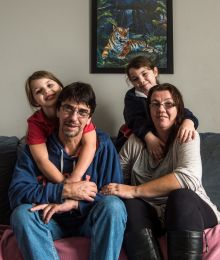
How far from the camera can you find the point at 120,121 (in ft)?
7.72

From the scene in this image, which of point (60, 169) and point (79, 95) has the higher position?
point (79, 95)

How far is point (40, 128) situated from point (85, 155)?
29cm

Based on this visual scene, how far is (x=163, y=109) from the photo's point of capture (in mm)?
1687

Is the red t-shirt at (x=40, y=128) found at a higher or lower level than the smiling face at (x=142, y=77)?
lower

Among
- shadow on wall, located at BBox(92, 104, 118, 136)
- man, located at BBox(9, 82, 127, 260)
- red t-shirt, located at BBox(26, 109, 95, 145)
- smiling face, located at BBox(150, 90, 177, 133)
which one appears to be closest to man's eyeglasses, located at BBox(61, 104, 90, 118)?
man, located at BBox(9, 82, 127, 260)

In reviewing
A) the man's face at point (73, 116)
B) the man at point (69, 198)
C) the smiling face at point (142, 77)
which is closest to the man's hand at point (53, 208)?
the man at point (69, 198)

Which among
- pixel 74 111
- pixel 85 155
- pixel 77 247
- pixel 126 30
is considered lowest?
pixel 77 247

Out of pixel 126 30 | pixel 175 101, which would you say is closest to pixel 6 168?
pixel 175 101

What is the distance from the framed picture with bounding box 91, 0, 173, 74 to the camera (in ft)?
7.50

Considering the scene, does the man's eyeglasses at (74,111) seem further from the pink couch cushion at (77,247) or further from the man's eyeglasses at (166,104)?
the pink couch cushion at (77,247)

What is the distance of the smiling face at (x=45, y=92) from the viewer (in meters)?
1.76

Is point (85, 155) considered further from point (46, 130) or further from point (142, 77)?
point (142, 77)

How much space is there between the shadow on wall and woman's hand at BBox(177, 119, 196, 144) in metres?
0.73

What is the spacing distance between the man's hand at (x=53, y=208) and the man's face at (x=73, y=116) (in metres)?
0.32
